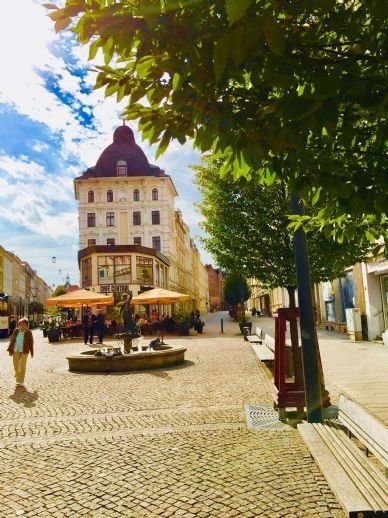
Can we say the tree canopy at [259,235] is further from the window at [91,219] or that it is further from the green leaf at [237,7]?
the window at [91,219]

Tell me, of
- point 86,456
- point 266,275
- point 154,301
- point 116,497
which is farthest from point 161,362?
point 154,301

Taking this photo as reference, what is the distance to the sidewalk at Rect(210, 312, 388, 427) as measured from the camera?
7.86 metres

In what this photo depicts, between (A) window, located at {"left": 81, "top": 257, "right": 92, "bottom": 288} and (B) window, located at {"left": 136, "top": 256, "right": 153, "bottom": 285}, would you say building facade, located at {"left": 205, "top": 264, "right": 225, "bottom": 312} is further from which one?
(A) window, located at {"left": 81, "top": 257, "right": 92, "bottom": 288}

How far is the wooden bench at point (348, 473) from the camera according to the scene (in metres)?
3.11

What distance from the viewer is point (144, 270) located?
40.0m

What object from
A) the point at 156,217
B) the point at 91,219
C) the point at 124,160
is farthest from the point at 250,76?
the point at 124,160

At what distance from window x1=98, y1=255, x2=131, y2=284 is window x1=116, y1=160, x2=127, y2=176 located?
2206 centimetres

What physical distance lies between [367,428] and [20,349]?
9221mm

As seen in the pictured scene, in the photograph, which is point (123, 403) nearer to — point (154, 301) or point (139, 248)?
point (154, 301)

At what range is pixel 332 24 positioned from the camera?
283cm

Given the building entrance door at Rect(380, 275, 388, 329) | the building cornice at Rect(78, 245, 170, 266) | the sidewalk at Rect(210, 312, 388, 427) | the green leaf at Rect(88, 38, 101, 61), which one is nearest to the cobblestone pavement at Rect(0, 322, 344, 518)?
the sidewalk at Rect(210, 312, 388, 427)

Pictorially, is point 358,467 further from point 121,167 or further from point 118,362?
point 121,167

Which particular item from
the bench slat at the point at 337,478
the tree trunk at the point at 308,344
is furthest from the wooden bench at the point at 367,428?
the tree trunk at the point at 308,344

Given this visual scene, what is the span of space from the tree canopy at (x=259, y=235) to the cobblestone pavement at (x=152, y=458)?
361 centimetres
